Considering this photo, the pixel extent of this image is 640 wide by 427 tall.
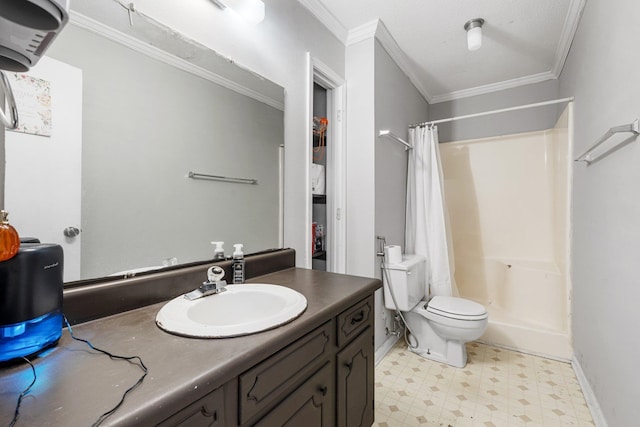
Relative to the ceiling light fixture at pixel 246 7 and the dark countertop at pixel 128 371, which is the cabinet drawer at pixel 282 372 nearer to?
the dark countertop at pixel 128 371

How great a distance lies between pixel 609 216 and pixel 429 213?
1185mm

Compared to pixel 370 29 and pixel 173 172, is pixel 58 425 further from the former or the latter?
pixel 370 29

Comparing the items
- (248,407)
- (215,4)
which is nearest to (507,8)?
(215,4)

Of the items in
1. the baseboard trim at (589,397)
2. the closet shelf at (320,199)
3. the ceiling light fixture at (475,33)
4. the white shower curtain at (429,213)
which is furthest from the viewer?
the white shower curtain at (429,213)

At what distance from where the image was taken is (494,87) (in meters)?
2.97

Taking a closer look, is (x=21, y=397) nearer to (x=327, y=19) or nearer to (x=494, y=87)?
(x=327, y=19)

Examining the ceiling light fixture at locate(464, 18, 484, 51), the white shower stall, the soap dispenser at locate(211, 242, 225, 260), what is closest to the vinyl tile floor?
the white shower stall

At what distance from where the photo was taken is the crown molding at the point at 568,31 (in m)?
1.80

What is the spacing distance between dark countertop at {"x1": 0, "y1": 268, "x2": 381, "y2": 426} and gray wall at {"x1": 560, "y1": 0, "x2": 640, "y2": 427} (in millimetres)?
1310

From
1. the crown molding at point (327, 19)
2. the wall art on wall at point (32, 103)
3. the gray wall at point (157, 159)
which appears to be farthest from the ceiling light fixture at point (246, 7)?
the wall art on wall at point (32, 103)

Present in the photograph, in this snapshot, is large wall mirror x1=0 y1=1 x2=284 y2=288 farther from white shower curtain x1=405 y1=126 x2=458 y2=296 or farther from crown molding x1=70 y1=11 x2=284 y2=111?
white shower curtain x1=405 y1=126 x2=458 y2=296

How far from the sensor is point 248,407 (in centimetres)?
67

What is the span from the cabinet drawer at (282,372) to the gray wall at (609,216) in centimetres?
122

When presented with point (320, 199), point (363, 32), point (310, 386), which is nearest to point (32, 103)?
point (310, 386)
